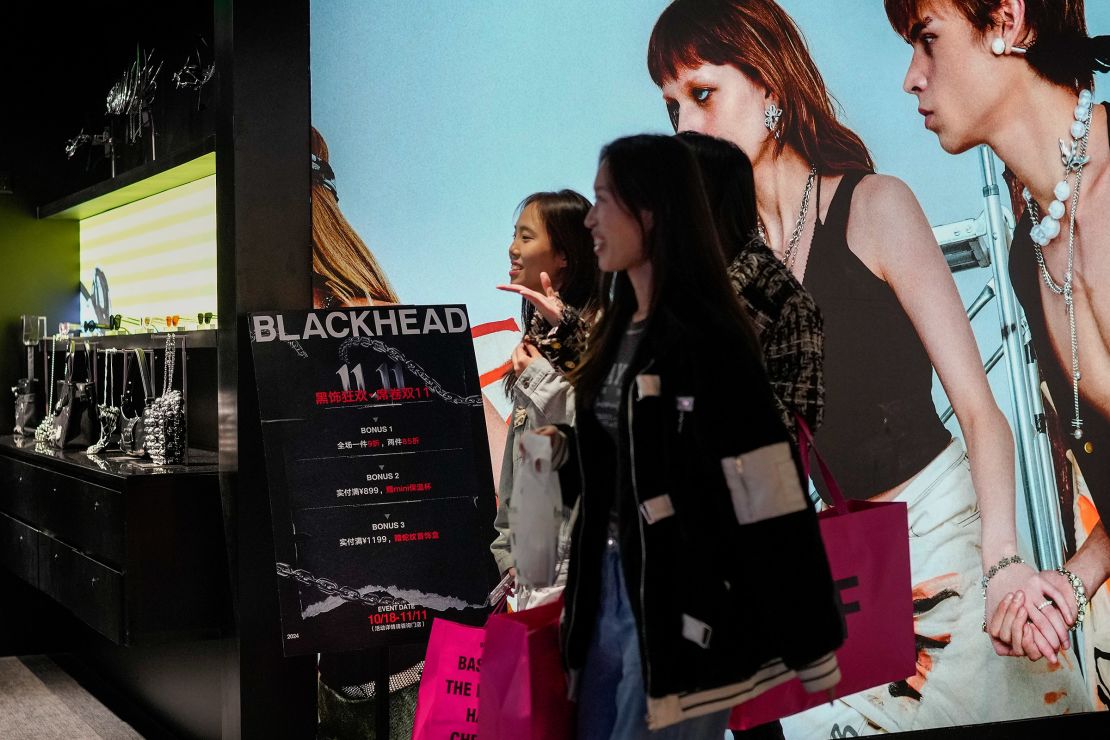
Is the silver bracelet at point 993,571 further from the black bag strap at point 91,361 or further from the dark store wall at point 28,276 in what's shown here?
the dark store wall at point 28,276

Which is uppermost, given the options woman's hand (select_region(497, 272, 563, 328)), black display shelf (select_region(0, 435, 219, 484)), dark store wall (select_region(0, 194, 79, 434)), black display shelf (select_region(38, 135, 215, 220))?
black display shelf (select_region(38, 135, 215, 220))

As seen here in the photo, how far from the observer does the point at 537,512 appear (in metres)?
1.92

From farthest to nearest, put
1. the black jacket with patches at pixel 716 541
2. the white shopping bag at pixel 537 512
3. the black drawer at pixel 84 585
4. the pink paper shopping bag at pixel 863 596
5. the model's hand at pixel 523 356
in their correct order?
the black drawer at pixel 84 585 → the model's hand at pixel 523 356 → the pink paper shopping bag at pixel 863 596 → the white shopping bag at pixel 537 512 → the black jacket with patches at pixel 716 541

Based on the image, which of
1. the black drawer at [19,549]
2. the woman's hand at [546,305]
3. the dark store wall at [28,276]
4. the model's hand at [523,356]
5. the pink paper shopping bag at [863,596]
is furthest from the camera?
the dark store wall at [28,276]

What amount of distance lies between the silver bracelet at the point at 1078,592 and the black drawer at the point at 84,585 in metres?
3.19

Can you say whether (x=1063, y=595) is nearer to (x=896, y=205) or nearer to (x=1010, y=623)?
(x=1010, y=623)

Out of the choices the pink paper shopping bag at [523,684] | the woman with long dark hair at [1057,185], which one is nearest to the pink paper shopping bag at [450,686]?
the pink paper shopping bag at [523,684]

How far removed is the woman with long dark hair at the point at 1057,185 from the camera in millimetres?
4172

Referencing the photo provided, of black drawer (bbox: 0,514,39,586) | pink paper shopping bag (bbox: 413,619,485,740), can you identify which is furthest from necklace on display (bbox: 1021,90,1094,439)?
black drawer (bbox: 0,514,39,586)

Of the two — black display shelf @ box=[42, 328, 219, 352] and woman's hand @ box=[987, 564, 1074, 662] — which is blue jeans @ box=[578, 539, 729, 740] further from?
woman's hand @ box=[987, 564, 1074, 662]

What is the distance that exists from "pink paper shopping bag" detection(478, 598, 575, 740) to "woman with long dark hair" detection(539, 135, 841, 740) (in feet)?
0.14

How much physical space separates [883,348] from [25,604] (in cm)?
402

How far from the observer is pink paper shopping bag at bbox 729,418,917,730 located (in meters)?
2.12

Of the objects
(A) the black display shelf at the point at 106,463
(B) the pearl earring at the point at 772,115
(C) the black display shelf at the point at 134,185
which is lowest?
(A) the black display shelf at the point at 106,463
